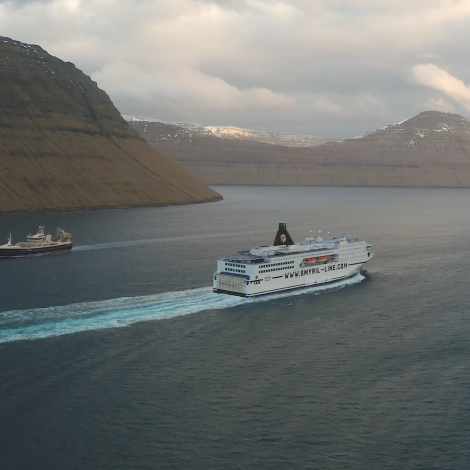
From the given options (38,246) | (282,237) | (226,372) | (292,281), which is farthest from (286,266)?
(38,246)

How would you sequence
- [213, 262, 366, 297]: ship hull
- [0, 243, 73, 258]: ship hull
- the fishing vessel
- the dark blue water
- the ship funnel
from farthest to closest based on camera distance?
the fishing vessel → [0, 243, 73, 258]: ship hull → the ship funnel → [213, 262, 366, 297]: ship hull → the dark blue water

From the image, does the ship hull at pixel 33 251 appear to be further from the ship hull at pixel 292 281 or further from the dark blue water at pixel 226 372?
the ship hull at pixel 292 281

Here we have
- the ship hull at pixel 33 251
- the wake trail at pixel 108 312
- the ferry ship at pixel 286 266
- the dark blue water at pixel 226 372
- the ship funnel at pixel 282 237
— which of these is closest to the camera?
the dark blue water at pixel 226 372

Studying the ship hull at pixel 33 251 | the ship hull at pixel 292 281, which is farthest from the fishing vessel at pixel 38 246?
the ship hull at pixel 292 281

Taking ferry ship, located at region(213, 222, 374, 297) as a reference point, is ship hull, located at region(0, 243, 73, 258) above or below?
below


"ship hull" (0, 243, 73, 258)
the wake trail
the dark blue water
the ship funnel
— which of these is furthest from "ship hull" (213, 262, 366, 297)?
"ship hull" (0, 243, 73, 258)

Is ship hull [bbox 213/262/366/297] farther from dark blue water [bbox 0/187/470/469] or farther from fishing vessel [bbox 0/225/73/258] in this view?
fishing vessel [bbox 0/225/73/258]
